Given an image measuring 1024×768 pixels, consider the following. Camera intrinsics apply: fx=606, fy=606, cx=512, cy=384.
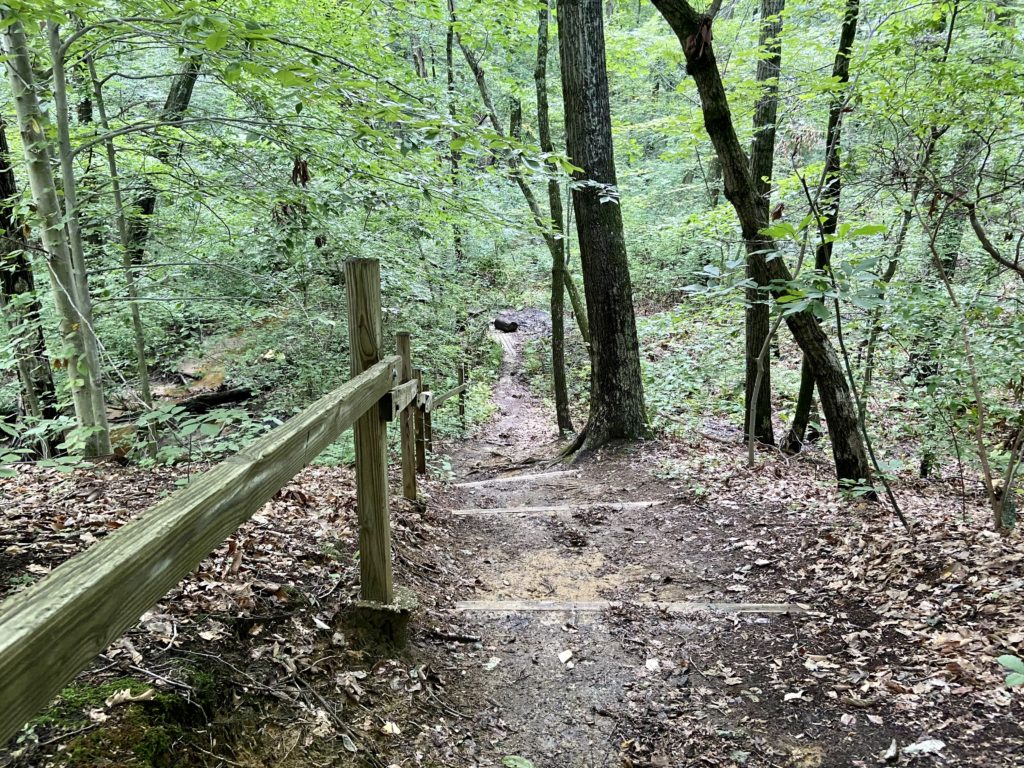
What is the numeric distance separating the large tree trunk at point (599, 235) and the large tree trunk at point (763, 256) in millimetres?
2671

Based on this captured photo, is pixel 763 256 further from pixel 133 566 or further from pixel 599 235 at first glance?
pixel 133 566

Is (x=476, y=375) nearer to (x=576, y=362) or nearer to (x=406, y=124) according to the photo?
(x=576, y=362)

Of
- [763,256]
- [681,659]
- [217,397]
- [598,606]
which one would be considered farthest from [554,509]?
[217,397]

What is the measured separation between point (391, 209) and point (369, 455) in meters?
3.99

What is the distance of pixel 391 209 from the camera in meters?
6.46

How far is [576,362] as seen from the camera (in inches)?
722

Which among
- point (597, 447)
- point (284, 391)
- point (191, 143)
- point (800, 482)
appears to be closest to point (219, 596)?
point (191, 143)

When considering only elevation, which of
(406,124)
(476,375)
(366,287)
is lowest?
(476,375)

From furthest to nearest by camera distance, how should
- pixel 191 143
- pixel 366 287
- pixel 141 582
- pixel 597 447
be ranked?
pixel 597 447
pixel 191 143
pixel 366 287
pixel 141 582

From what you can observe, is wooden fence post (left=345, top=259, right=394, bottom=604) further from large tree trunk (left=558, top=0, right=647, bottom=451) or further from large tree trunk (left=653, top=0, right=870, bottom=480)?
large tree trunk (left=558, top=0, right=647, bottom=451)

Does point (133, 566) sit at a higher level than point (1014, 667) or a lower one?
higher

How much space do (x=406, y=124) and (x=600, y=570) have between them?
370 cm

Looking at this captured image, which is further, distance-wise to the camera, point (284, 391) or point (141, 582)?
point (284, 391)

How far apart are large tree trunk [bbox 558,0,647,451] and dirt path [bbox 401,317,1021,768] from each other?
2861mm
